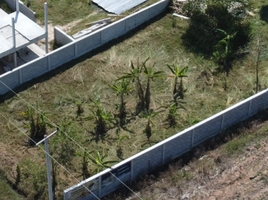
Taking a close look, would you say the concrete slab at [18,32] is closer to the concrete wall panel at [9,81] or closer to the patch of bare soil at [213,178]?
the concrete wall panel at [9,81]

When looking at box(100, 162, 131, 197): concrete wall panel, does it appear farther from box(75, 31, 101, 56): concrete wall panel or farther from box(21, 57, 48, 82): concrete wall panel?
box(75, 31, 101, 56): concrete wall panel

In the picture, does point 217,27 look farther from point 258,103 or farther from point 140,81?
point 258,103

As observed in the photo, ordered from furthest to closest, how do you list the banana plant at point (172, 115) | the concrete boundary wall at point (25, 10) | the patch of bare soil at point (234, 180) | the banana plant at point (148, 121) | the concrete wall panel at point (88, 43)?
the concrete boundary wall at point (25, 10) → the concrete wall panel at point (88, 43) → the banana plant at point (172, 115) → the banana plant at point (148, 121) → the patch of bare soil at point (234, 180)

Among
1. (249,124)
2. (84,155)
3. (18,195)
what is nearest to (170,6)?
(249,124)

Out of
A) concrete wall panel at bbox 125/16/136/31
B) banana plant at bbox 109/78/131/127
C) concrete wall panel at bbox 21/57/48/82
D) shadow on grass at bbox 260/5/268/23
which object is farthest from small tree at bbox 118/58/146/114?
shadow on grass at bbox 260/5/268/23

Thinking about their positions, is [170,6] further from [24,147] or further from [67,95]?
[24,147]

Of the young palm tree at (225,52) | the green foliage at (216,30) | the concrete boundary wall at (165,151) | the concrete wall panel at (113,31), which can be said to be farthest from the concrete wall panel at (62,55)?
the concrete boundary wall at (165,151)
